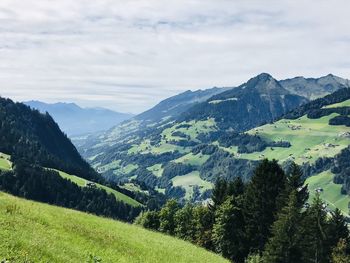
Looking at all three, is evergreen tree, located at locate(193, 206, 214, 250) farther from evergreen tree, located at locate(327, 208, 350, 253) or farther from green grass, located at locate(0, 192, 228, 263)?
green grass, located at locate(0, 192, 228, 263)

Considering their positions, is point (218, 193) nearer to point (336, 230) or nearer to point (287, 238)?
point (336, 230)

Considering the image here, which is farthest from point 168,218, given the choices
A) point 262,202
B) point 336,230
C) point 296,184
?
point 336,230

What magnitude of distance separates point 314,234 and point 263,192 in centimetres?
1198

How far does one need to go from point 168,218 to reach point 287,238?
4458cm

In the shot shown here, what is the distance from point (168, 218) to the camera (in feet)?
360

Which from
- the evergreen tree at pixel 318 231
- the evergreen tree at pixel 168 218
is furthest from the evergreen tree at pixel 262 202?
the evergreen tree at pixel 168 218

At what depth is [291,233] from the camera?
70.8 meters

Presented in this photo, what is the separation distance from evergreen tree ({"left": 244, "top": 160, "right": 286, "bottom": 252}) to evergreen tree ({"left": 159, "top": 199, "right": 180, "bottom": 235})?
3109 cm

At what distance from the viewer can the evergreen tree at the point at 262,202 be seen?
260 feet

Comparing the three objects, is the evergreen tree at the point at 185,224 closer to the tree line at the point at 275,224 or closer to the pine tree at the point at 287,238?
the tree line at the point at 275,224

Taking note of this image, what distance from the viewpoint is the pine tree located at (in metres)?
69.4

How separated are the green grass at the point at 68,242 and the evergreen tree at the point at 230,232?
48.1 meters

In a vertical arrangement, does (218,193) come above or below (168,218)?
above

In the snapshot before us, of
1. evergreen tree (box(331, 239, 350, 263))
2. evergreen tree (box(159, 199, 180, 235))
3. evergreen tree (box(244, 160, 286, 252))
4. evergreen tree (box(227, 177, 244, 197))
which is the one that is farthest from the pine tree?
evergreen tree (box(159, 199, 180, 235))
